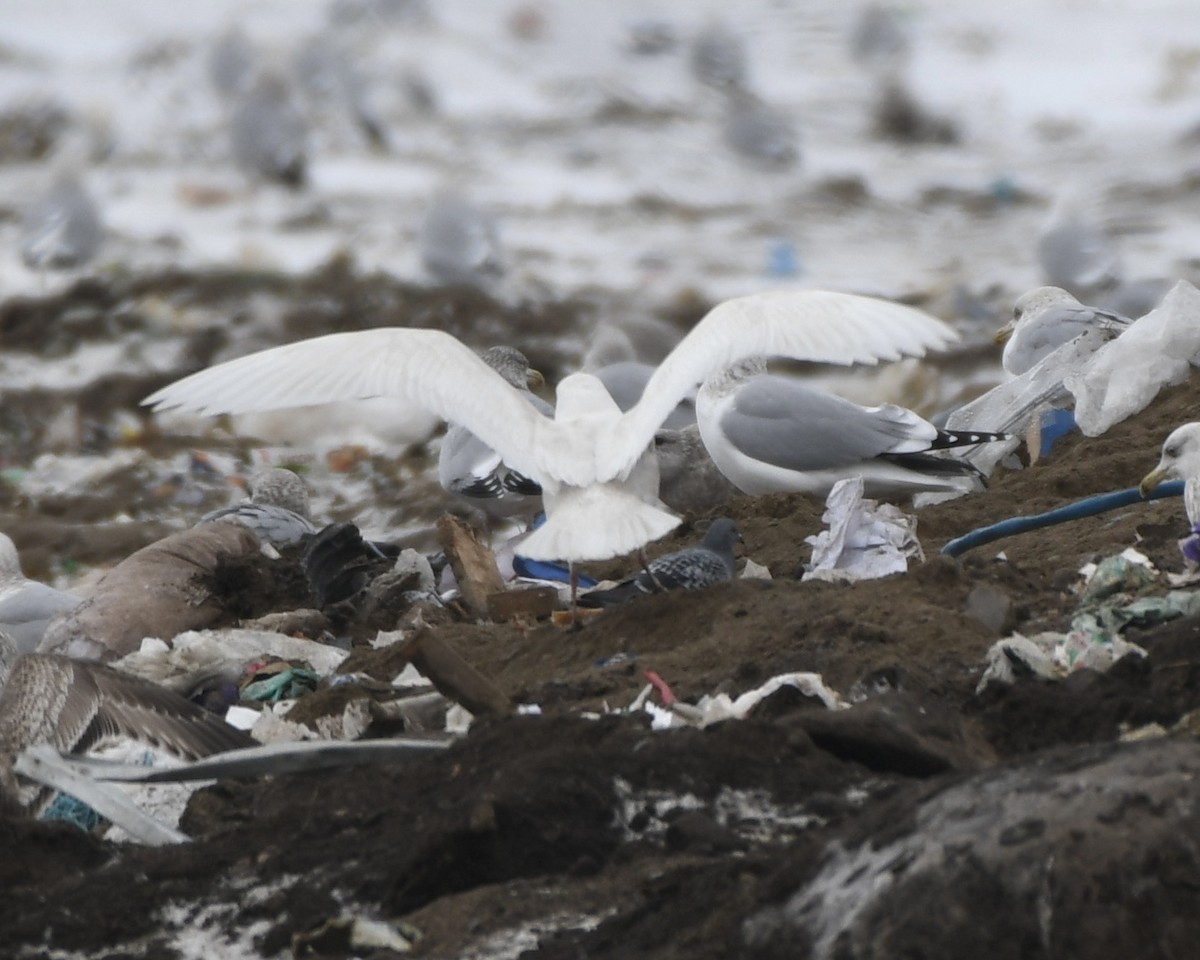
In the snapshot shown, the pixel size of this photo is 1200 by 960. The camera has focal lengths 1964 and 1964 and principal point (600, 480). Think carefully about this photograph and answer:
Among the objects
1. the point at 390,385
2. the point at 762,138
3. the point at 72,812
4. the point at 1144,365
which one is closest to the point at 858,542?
the point at 390,385

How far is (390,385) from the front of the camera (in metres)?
5.11

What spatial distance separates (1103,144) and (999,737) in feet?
41.5

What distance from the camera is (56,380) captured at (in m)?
11.0

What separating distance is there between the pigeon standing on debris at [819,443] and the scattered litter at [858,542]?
64 centimetres

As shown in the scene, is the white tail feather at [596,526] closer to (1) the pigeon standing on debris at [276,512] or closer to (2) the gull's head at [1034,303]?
(1) the pigeon standing on debris at [276,512]

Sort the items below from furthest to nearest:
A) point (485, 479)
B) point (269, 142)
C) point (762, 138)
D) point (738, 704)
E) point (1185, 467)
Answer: point (762, 138) → point (269, 142) → point (485, 479) → point (1185, 467) → point (738, 704)

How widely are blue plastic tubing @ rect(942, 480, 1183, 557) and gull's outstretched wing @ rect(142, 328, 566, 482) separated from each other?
3.50ft

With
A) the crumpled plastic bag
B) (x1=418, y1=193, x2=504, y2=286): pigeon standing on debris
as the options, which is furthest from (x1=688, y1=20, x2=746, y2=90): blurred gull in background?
the crumpled plastic bag

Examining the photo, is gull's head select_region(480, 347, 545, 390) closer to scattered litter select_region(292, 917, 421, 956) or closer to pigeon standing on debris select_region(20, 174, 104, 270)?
pigeon standing on debris select_region(20, 174, 104, 270)

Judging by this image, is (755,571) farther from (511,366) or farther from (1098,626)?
(511,366)

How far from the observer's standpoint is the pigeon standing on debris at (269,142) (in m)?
14.5

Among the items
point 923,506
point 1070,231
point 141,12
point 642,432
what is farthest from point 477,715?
point 141,12

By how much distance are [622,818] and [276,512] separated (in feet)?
11.8

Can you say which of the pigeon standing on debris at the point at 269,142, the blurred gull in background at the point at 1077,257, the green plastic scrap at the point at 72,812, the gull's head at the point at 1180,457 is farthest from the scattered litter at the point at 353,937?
the pigeon standing on debris at the point at 269,142
